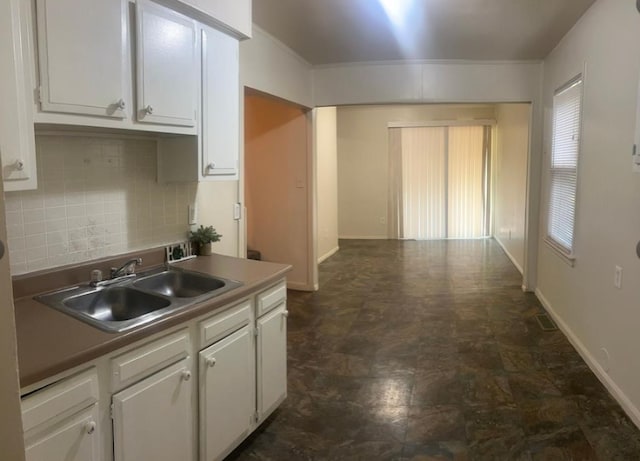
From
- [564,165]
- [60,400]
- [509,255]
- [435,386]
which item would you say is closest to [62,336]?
[60,400]

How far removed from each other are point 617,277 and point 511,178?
14.7ft

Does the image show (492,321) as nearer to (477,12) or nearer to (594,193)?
(594,193)

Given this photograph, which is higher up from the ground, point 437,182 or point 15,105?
point 15,105

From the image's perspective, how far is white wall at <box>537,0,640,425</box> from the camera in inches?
106

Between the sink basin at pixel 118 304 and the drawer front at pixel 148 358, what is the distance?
25cm

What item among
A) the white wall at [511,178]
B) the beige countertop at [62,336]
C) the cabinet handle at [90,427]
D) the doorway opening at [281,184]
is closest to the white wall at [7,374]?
the beige countertop at [62,336]

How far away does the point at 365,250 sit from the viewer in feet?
26.2

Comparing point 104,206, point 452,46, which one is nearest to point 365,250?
point 452,46

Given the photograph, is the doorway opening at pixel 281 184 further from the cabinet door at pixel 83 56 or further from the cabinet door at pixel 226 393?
the cabinet door at pixel 83 56

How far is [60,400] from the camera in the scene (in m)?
1.42

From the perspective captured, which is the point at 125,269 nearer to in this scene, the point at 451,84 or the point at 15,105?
the point at 15,105

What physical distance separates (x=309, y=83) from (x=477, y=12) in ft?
6.75

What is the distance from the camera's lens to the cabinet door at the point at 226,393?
2.02 meters

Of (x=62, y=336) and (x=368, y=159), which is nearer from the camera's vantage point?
(x=62, y=336)
